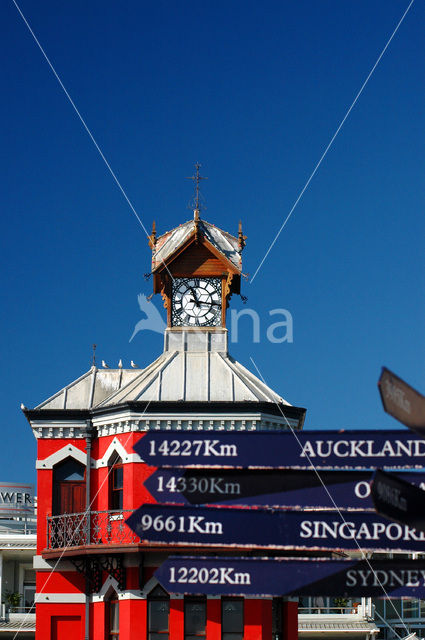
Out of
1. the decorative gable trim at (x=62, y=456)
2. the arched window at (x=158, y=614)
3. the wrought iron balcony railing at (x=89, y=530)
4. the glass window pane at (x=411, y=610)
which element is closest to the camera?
the arched window at (x=158, y=614)

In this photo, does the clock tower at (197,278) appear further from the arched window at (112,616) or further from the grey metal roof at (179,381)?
the arched window at (112,616)

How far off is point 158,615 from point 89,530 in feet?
8.73

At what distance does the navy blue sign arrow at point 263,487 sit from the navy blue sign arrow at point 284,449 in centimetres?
19

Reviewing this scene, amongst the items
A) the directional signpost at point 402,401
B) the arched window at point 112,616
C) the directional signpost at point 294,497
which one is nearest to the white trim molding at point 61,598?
the arched window at point 112,616

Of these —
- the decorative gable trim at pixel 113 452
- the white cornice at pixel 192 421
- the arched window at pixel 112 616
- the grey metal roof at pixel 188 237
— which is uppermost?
the grey metal roof at pixel 188 237

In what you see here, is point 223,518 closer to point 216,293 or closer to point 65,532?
point 65,532

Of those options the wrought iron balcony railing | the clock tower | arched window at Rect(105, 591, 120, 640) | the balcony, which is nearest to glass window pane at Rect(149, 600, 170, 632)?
arched window at Rect(105, 591, 120, 640)

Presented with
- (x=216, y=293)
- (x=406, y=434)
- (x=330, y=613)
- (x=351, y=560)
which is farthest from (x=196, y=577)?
(x=330, y=613)

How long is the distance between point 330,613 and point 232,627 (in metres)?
23.7

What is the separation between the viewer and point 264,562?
11.2m

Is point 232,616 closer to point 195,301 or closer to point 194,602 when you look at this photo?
point 194,602

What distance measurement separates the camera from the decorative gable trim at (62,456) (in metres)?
28.0

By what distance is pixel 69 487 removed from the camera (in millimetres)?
28062

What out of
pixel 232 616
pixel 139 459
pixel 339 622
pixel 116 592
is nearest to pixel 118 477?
pixel 139 459
